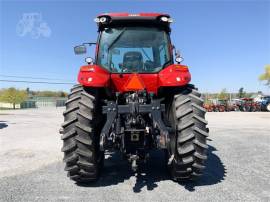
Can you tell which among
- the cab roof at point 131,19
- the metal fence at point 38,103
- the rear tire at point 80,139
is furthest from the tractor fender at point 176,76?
the metal fence at point 38,103

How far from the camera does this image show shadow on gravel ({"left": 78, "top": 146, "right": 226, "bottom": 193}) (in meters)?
4.55

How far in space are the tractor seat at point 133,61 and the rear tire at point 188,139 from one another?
0.97 meters

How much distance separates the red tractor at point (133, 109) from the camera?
428 cm

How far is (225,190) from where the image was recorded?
13.9 ft

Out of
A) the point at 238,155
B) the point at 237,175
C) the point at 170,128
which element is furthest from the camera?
the point at 238,155

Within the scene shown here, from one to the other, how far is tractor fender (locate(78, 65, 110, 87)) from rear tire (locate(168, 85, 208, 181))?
1147 mm

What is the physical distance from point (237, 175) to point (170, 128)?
1587 millimetres

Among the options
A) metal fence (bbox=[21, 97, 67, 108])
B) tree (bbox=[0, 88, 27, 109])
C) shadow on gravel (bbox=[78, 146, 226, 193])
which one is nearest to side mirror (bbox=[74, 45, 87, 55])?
shadow on gravel (bbox=[78, 146, 226, 193])

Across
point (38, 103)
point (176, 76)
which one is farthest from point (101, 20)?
point (38, 103)

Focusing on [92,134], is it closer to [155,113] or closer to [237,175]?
[155,113]

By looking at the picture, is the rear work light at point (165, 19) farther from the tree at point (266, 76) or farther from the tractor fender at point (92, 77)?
the tree at point (266, 76)

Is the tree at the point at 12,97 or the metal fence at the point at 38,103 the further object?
the metal fence at the point at 38,103

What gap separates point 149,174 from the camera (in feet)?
16.8

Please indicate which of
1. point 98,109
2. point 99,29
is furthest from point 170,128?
point 99,29
